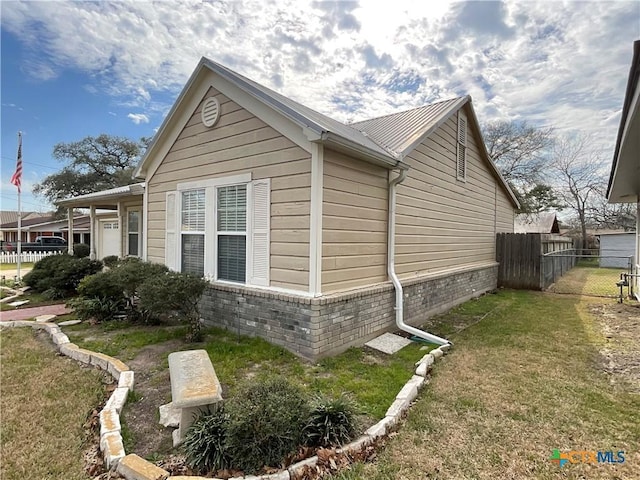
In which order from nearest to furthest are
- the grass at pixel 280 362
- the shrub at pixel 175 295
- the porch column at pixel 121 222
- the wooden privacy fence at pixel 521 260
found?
Answer: 1. the grass at pixel 280 362
2. the shrub at pixel 175 295
3. the porch column at pixel 121 222
4. the wooden privacy fence at pixel 521 260

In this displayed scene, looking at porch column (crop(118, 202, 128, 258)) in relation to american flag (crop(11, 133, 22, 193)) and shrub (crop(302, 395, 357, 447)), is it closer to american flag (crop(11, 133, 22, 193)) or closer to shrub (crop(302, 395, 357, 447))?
american flag (crop(11, 133, 22, 193))

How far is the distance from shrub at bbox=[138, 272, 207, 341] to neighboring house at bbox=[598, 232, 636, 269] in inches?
1029

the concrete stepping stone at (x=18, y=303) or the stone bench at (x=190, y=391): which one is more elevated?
the stone bench at (x=190, y=391)

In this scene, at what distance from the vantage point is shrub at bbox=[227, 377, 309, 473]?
2.53 meters

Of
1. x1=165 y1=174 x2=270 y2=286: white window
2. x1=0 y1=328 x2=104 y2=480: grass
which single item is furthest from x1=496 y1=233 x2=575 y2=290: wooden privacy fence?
x1=0 y1=328 x2=104 y2=480: grass

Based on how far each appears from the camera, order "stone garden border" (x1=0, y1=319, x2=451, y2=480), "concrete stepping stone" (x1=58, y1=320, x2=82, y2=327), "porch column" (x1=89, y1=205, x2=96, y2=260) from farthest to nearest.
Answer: "porch column" (x1=89, y1=205, x2=96, y2=260)
"concrete stepping stone" (x1=58, y1=320, x2=82, y2=327)
"stone garden border" (x1=0, y1=319, x2=451, y2=480)

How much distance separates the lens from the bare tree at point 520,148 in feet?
85.1

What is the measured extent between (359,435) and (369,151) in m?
3.92

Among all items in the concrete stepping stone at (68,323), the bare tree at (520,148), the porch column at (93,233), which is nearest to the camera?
the concrete stepping stone at (68,323)

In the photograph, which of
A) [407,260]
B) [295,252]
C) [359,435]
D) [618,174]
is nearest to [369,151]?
[295,252]

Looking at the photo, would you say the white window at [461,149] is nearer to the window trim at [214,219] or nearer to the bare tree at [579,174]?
the window trim at [214,219]

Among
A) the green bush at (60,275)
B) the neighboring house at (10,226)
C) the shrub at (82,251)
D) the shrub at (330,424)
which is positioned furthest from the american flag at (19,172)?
the neighboring house at (10,226)

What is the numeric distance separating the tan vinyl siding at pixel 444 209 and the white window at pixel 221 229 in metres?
2.76

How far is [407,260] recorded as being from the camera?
703 cm
